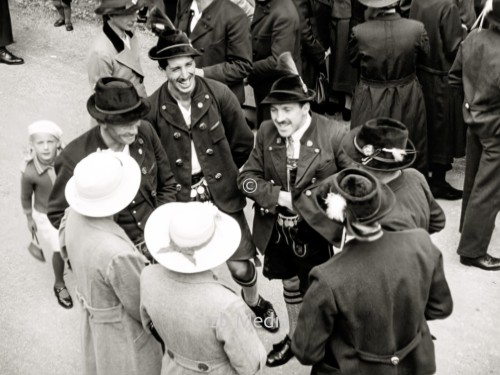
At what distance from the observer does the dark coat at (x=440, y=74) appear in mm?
6160

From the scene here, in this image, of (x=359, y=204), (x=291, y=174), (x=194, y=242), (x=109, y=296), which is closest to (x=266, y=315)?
(x=291, y=174)

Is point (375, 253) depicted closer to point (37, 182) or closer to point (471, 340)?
point (471, 340)

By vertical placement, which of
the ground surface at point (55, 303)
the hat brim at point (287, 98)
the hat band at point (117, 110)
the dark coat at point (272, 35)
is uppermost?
the hat brim at point (287, 98)

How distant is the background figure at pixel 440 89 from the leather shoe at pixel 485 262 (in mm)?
1051

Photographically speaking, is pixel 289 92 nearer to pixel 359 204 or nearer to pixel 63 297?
pixel 359 204

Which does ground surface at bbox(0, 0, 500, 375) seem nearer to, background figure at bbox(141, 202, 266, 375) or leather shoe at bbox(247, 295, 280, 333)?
leather shoe at bbox(247, 295, 280, 333)

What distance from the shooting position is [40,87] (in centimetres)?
885

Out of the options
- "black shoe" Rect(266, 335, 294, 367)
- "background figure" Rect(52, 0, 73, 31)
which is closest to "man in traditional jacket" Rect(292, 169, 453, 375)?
"black shoe" Rect(266, 335, 294, 367)

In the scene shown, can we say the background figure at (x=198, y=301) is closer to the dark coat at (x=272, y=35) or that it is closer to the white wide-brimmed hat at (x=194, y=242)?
the white wide-brimmed hat at (x=194, y=242)

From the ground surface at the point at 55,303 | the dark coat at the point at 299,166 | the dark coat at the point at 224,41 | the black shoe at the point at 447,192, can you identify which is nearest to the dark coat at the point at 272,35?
the dark coat at the point at 224,41

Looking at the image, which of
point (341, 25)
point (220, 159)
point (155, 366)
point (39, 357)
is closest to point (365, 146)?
point (220, 159)

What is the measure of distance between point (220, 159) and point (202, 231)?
5.91 ft

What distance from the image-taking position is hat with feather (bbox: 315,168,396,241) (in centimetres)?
300

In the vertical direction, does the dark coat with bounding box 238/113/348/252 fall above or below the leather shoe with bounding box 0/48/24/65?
above
